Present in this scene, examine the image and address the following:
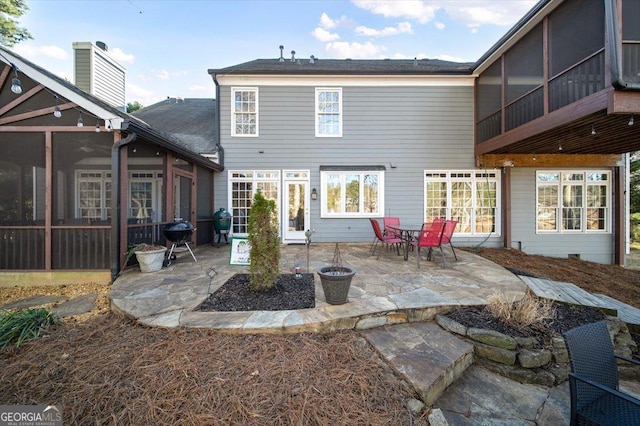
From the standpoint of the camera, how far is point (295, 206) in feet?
25.9

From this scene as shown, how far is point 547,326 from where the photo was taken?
2.72 metres

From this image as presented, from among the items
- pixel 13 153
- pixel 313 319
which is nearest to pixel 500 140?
pixel 313 319

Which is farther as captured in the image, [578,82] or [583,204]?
[583,204]

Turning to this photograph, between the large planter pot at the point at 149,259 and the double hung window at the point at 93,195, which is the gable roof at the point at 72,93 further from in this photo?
the large planter pot at the point at 149,259

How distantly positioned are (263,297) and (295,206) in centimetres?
Result: 479

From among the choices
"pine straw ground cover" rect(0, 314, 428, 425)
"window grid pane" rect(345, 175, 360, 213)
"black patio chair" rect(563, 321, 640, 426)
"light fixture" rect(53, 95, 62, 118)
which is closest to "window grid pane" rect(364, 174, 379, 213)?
"window grid pane" rect(345, 175, 360, 213)

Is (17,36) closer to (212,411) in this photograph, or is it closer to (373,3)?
(373,3)

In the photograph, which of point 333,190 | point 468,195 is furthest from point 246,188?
point 468,195

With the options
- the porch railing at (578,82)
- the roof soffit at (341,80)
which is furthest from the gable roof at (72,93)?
the porch railing at (578,82)

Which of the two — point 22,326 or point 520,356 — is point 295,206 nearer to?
point 22,326

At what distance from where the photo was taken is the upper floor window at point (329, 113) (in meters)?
7.84

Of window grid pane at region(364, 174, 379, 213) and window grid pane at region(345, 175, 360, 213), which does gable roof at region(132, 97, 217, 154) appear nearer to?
window grid pane at region(345, 175, 360, 213)

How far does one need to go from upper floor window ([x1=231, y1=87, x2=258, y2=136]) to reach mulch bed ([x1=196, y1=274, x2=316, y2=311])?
538 centimetres

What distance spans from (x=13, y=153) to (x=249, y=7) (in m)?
7.90
